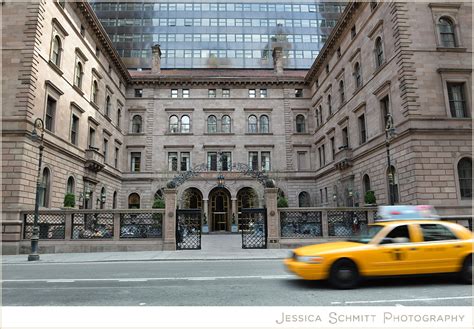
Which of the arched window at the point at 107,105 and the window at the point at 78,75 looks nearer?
the window at the point at 78,75

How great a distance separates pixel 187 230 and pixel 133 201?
73.0 feet

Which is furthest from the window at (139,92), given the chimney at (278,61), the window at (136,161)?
the chimney at (278,61)

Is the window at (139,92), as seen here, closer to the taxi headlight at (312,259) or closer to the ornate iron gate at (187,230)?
the ornate iron gate at (187,230)

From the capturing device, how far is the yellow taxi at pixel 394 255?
7691 millimetres

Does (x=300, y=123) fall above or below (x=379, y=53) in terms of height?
below

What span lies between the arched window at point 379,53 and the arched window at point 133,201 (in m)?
28.7

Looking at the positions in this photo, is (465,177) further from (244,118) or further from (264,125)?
(244,118)

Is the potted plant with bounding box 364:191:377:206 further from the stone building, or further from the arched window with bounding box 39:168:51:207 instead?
the arched window with bounding box 39:168:51:207

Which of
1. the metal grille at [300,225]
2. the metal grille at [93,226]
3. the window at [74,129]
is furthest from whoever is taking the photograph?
the window at [74,129]

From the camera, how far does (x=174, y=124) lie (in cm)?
4172

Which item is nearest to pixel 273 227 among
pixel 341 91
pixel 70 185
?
pixel 70 185

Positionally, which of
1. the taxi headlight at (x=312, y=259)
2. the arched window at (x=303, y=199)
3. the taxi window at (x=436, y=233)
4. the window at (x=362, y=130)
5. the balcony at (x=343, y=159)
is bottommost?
the taxi headlight at (x=312, y=259)

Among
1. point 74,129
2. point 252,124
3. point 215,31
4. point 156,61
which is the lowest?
point 74,129

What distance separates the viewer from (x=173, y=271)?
11.3 m
